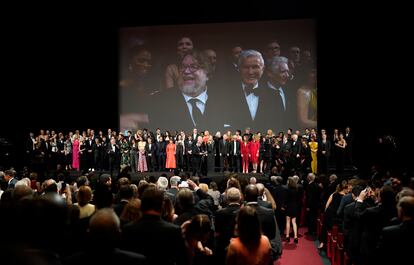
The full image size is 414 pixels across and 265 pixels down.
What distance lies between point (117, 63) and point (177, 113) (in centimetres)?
361

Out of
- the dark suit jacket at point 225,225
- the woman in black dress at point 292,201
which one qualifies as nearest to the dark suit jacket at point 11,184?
the dark suit jacket at point 225,225

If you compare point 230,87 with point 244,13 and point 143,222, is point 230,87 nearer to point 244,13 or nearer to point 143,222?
point 244,13

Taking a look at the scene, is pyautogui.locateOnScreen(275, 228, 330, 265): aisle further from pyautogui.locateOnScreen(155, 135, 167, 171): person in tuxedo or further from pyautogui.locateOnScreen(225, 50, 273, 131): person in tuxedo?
pyautogui.locateOnScreen(225, 50, 273, 131): person in tuxedo

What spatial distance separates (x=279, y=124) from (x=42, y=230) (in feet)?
55.8

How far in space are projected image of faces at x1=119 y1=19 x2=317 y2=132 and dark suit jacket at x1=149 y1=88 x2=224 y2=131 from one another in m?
0.01

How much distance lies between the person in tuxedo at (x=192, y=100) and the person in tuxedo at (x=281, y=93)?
7.43 ft

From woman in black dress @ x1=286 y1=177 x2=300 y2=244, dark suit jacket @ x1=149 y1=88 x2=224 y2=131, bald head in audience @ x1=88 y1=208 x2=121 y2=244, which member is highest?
dark suit jacket @ x1=149 y1=88 x2=224 y2=131

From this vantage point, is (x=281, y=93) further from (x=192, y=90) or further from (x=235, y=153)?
(x=192, y=90)

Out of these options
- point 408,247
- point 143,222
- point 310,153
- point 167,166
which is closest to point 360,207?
point 408,247

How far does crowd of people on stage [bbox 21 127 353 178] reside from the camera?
16531 millimetres

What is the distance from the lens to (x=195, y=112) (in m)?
19.4

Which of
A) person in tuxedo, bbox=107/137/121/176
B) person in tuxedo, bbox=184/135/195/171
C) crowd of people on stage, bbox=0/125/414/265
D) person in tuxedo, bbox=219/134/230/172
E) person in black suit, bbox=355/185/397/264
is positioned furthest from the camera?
person in tuxedo, bbox=107/137/121/176

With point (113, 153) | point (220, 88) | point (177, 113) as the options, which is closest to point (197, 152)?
point (177, 113)

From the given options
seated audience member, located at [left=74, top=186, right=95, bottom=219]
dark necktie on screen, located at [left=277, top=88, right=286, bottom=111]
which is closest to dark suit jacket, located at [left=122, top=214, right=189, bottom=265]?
seated audience member, located at [left=74, top=186, right=95, bottom=219]
